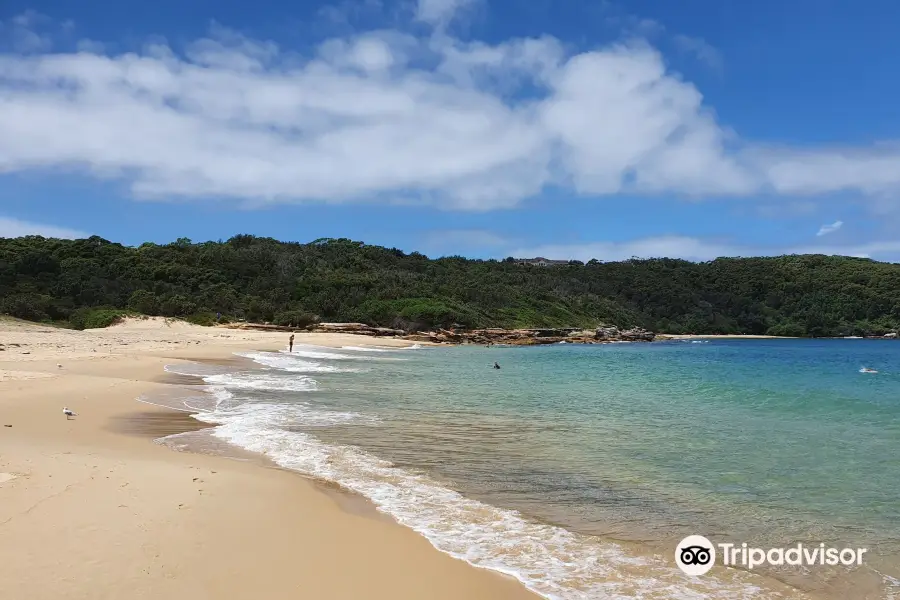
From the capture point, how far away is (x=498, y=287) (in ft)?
312

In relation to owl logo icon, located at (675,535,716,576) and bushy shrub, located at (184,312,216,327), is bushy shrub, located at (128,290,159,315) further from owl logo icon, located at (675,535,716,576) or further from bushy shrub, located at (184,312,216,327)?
owl logo icon, located at (675,535,716,576)

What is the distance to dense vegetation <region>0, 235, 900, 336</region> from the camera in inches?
2149

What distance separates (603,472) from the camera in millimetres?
8273

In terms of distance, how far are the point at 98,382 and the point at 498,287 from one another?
82228mm

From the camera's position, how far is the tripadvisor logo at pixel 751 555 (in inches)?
206

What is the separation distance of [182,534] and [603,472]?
5.48 meters

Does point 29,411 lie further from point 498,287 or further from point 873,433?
point 498,287

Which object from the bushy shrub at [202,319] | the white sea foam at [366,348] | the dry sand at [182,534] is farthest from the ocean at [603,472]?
the bushy shrub at [202,319]

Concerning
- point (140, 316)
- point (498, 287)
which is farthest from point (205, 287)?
point (498, 287)

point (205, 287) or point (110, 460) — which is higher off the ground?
point (205, 287)

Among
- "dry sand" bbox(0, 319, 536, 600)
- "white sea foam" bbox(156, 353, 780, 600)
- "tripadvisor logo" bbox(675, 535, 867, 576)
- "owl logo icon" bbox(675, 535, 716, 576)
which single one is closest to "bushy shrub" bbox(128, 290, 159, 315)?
"dry sand" bbox(0, 319, 536, 600)

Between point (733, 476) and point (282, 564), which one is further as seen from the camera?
point (733, 476)

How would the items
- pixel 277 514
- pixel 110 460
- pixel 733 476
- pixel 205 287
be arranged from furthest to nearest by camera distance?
pixel 205 287
pixel 733 476
pixel 110 460
pixel 277 514

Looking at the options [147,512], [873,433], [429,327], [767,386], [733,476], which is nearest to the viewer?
[147,512]
